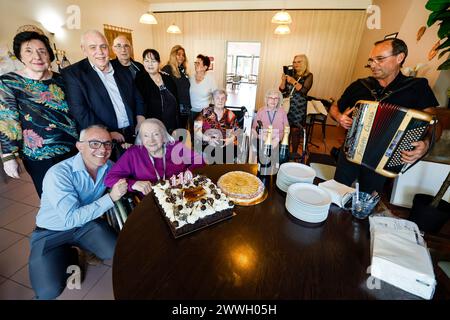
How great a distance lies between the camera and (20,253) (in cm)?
183

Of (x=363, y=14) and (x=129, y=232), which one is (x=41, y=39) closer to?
(x=129, y=232)

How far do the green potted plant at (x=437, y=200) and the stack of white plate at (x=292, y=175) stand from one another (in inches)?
49.3

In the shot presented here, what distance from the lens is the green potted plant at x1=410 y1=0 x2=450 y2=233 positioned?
170 cm

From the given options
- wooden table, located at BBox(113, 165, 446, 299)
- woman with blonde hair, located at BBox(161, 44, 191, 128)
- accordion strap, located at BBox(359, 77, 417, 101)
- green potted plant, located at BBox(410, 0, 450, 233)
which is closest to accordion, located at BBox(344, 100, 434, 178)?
accordion strap, located at BBox(359, 77, 417, 101)

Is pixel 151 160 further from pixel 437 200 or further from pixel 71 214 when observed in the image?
pixel 437 200

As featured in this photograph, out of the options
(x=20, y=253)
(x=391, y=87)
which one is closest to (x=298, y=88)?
(x=391, y=87)

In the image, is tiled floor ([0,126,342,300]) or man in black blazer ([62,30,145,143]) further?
man in black blazer ([62,30,145,143])

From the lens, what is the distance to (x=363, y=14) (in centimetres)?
524

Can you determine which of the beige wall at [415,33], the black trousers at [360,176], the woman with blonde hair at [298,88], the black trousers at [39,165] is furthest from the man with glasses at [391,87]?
the black trousers at [39,165]

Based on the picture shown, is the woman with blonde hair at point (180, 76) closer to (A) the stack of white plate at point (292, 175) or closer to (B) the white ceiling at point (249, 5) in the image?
(A) the stack of white plate at point (292, 175)

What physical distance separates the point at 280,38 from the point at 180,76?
13.1 feet

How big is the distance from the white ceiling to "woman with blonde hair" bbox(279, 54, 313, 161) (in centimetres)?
275

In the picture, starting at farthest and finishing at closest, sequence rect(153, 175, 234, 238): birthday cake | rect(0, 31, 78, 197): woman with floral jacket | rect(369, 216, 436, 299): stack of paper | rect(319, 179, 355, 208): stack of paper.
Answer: rect(0, 31, 78, 197): woman with floral jacket, rect(319, 179, 355, 208): stack of paper, rect(153, 175, 234, 238): birthday cake, rect(369, 216, 436, 299): stack of paper

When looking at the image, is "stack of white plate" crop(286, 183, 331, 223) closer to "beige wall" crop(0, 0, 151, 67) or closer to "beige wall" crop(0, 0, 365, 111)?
"beige wall" crop(0, 0, 151, 67)
